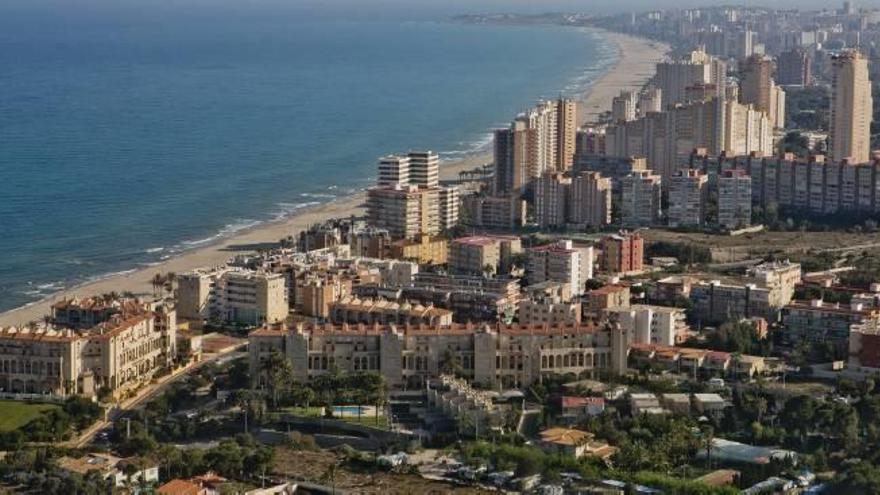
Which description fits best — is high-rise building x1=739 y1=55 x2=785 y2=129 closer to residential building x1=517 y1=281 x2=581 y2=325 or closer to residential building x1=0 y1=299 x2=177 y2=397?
residential building x1=517 y1=281 x2=581 y2=325

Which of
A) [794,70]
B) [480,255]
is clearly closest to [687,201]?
[480,255]

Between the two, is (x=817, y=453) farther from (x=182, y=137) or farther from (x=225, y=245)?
(x=182, y=137)

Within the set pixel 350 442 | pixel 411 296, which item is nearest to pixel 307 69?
pixel 411 296

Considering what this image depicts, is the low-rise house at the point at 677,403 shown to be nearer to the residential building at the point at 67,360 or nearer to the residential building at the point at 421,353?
the residential building at the point at 421,353

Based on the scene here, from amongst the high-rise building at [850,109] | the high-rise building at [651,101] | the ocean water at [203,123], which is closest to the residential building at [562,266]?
the ocean water at [203,123]

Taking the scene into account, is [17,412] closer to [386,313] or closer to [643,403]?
[386,313]

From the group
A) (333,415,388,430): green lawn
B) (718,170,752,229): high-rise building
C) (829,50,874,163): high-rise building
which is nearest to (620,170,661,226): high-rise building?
(718,170,752,229): high-rise building
